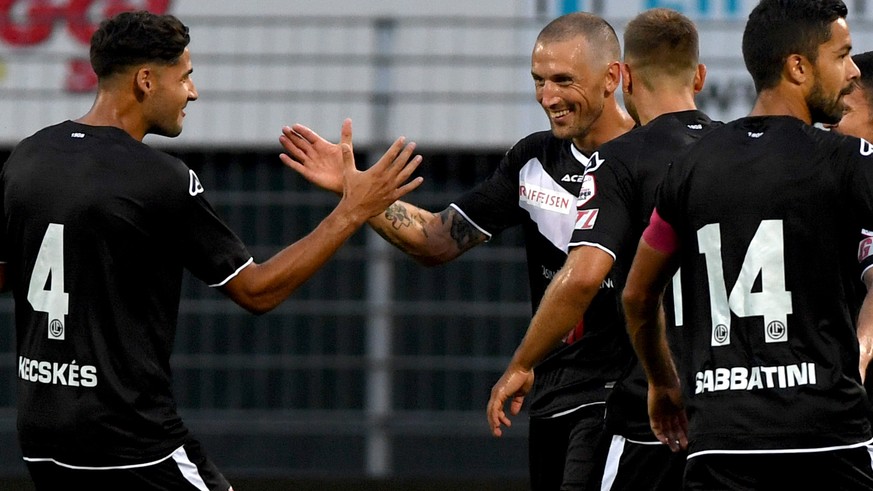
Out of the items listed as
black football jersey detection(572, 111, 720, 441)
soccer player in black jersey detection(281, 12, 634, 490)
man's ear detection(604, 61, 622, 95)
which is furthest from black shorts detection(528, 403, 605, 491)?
man's ear detection(604, 61, 622, 95)

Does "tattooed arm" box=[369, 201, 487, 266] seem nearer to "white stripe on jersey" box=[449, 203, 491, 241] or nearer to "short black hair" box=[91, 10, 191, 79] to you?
"white stripe on jersey" box=[449, 203, 491, 241]

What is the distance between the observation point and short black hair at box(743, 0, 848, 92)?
3.75m

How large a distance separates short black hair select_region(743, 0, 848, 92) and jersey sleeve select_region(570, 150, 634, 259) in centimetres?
77

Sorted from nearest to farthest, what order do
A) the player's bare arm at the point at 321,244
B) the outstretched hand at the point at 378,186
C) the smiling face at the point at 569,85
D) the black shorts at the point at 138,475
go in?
the black shorts at the point at 138,475 < the player's bare arm at the point at 321,244 < the outstretched hand at the point at 378,186 < the smiling face at the point at 569,85

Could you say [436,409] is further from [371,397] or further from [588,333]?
[588,333]

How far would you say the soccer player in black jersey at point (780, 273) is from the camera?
11.9ft

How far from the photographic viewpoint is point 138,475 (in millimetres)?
4145

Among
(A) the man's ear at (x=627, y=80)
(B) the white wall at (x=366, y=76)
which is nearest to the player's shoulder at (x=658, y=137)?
(A) the man's ear at (x=627, y=80)

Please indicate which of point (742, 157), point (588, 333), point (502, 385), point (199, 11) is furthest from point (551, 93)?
point (199, 11)

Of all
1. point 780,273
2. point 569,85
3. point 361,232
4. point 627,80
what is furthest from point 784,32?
point 361,232

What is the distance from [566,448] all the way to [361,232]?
3920 mm

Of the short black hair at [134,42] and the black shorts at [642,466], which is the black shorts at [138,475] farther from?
the black shorts at [642,466]

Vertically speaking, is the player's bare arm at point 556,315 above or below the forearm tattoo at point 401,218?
below

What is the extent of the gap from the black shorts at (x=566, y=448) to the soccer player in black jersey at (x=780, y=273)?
1.40 m
